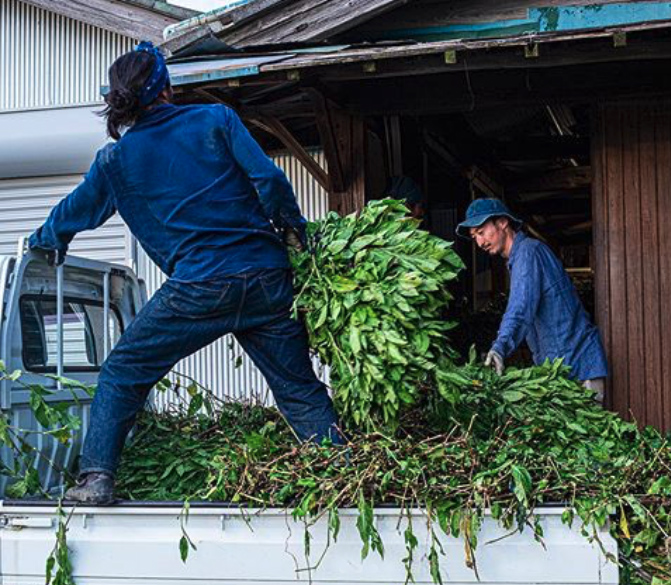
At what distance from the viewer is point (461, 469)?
385 centimetres

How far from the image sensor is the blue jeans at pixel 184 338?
4.22 m

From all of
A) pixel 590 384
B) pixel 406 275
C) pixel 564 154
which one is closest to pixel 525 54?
pixel 590 384

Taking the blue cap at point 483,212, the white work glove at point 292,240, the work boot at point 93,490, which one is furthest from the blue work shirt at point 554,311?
the work boot at point 93,490

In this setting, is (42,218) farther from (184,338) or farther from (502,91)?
(184,338)

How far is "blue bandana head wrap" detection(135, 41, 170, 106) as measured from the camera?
4.34 m

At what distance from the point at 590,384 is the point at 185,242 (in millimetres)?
2838

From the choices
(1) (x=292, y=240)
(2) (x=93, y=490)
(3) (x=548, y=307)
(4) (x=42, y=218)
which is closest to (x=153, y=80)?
(1) (x=292, y=240)

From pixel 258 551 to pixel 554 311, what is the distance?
2.93 metres

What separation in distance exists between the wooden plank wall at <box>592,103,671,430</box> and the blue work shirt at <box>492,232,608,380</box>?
1.23 meters

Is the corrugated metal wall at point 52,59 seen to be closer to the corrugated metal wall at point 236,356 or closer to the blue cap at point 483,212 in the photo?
the corrugated metal wall at point 236,356

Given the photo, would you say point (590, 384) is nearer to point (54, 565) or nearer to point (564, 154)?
point (54, 565)

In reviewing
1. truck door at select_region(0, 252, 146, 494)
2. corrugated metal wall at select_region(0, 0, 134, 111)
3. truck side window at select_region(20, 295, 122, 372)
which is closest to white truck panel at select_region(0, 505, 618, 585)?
truck door at select_region(0, 252, 146, 494)

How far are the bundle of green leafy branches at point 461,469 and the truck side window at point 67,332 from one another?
544 mm

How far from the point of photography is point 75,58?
1055 cm
